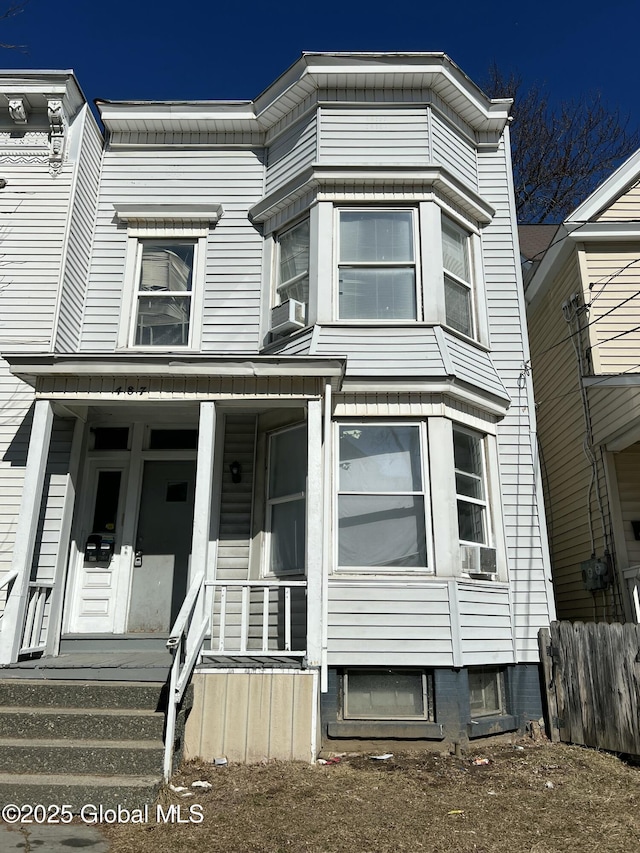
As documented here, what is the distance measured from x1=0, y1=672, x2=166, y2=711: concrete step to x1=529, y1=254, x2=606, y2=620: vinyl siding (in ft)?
20.3

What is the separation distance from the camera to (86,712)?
5121 mm

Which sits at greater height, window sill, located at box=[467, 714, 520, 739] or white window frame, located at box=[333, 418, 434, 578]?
white window frame, located at box=[333, 418, 434, 578]

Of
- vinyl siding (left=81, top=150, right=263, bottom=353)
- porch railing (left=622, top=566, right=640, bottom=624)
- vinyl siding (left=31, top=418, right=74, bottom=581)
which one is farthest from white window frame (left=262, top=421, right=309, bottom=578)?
porch railing (left=622, top=566, right=640, bottom=624)

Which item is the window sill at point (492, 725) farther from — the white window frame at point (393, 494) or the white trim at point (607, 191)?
the white trim at point (607, 191)

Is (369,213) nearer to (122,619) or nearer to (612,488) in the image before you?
(612,488)

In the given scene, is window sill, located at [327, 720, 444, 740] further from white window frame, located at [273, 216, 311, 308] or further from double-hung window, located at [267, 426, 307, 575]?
white window frame, located at [273, 216, 311, 308]

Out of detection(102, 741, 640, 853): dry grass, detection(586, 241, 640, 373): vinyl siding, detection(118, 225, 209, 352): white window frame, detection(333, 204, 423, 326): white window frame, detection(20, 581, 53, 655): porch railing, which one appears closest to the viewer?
detection(102, 741, 640, 853): dry grass

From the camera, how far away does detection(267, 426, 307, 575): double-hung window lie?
7.47 meters

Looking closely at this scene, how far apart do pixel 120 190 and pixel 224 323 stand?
269 centimetres

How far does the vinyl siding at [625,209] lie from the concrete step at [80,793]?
31.1 feet

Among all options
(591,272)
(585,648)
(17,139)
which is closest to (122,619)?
(585,648)

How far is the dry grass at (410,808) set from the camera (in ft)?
13.1

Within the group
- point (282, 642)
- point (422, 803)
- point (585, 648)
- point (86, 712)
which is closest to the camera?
point (422, 803)

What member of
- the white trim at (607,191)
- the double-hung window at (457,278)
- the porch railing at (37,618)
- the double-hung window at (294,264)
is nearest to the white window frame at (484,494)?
the double-hung window at (457,278)
